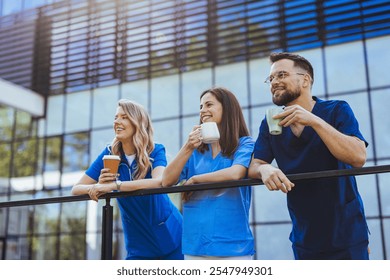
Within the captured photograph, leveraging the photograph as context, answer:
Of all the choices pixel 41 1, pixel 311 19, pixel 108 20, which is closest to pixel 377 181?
pixel 311 19

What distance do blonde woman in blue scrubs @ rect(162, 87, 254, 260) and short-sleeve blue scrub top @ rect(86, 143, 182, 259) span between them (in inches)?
12.8

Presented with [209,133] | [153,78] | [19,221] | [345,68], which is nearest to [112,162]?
[209,133]

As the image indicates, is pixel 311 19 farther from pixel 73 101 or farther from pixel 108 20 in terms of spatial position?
pixel 73 101

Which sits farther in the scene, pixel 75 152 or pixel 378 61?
pixel 75 152

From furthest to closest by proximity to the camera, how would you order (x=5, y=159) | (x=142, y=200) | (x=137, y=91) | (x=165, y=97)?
(x=5, y=159) → (x=137, y=91) → (x=165, y=97) → (x=142, y=200)

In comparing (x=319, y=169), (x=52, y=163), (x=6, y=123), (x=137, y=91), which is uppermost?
(x=137, y=91)

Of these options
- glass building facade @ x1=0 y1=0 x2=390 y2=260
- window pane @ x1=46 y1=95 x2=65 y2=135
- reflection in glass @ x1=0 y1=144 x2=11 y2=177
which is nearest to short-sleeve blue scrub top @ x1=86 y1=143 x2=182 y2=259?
glass building facade @ x1=0 y1=0 x2=390 y2=260

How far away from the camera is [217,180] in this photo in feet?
7.66

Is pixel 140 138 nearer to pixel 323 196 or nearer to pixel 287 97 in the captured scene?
pixel 287 97

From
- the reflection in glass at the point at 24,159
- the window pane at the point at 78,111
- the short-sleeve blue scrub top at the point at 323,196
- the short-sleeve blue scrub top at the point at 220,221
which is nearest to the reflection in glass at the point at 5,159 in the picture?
the reflection in glass at the point at 24,159

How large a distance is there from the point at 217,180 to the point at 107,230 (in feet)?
1.99
